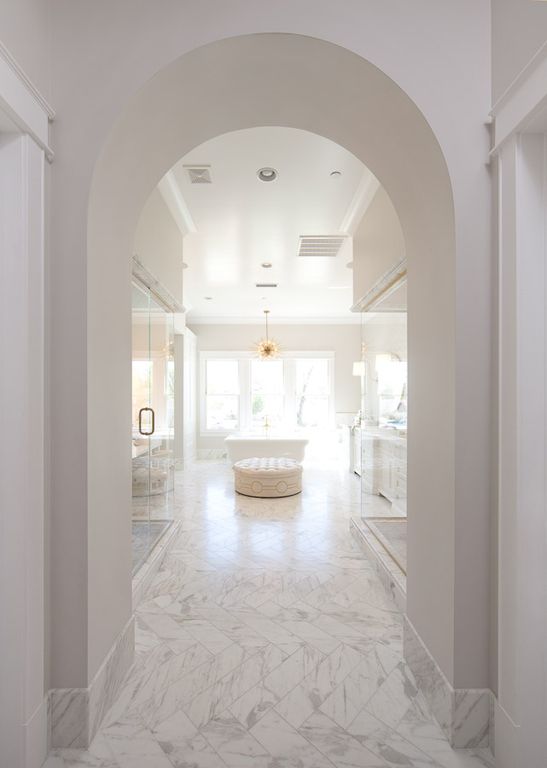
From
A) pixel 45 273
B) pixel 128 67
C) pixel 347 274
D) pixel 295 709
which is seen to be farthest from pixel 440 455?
pixel 347 274

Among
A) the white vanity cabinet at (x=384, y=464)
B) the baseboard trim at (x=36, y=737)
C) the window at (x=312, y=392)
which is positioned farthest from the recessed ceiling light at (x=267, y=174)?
the window at (x=312, y=392)

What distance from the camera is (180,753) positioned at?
1631 mm

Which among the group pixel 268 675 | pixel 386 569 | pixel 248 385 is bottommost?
pixel 268 675

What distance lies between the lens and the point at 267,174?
3.63 metres

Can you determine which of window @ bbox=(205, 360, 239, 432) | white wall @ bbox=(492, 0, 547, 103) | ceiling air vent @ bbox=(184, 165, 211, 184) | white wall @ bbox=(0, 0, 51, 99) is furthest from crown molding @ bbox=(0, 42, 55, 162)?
window @ bbox=(205, 360, 239, 432)

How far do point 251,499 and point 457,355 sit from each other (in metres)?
4.37

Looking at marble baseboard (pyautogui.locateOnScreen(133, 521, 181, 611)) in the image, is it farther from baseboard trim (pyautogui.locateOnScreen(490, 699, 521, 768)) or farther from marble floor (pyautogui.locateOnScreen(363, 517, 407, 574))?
baseboard trim (pyautogui.locateOnScreen(490, 699, 521, 768))

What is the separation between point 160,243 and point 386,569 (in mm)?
3052

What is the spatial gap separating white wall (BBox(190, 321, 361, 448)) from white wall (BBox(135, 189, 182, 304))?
4.92 metres

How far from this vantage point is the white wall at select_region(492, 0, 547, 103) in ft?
4.53

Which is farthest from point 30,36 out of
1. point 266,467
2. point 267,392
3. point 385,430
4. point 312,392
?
point 312,392

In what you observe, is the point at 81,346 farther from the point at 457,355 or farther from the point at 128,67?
the point at 457,355

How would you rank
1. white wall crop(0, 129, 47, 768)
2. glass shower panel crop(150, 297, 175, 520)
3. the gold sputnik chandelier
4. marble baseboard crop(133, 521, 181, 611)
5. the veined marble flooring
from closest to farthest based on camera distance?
1. white wall crop(0, 129, 47, 768)
2. the veined marble flooring
3. marble baseboard crop(133, 521, 181, 611)
4. glass shower panel crop(150, 297, 175, 520)
5. the gold sputnik chandelier

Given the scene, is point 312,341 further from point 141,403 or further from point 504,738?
point 504,738
